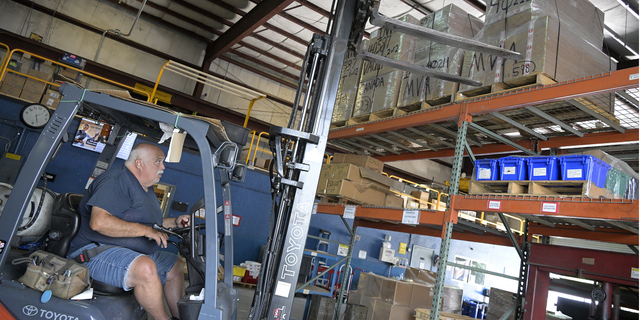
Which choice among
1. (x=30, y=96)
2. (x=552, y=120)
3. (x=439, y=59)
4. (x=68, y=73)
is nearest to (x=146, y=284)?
(x=439, y=59)

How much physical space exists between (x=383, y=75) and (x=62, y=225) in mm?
4721

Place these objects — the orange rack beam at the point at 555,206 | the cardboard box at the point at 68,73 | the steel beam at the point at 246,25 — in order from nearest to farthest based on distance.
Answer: the orange rack beam at the point at 555,206 < the steel beam at the point at 246,25 < the cardboard box at the point at 68,73

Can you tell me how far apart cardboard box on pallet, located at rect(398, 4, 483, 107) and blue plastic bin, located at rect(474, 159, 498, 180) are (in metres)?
1.01

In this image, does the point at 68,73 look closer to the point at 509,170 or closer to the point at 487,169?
the point at 487,169

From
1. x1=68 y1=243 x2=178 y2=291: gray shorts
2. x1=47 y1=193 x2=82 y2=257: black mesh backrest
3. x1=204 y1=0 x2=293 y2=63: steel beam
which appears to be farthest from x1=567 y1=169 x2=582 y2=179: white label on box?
x1=204 y1=0 x2=293 y2=63: steel beam

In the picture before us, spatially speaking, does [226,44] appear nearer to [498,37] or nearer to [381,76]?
[381,76]

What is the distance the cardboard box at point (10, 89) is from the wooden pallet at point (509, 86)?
1039cm

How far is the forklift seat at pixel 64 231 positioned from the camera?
3.01m

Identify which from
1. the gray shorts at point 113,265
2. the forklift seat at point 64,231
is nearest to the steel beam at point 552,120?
the gray shorts at point 113,265

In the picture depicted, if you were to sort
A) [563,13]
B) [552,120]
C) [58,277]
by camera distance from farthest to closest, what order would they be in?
[552,120] → [563,13] → [58,277]

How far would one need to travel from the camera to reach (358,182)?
6363mm

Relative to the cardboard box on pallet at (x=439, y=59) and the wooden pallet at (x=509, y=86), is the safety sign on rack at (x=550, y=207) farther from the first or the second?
the cardboard box on pallet at (x=439, y=59)

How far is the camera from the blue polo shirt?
10.1ft

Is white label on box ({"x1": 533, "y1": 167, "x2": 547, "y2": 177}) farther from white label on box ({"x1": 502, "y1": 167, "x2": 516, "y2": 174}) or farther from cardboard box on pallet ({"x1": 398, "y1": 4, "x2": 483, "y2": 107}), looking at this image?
cardboard box on pallet ({"x1": 398, "y1": 4, "x2": 483, "y2": 107})
